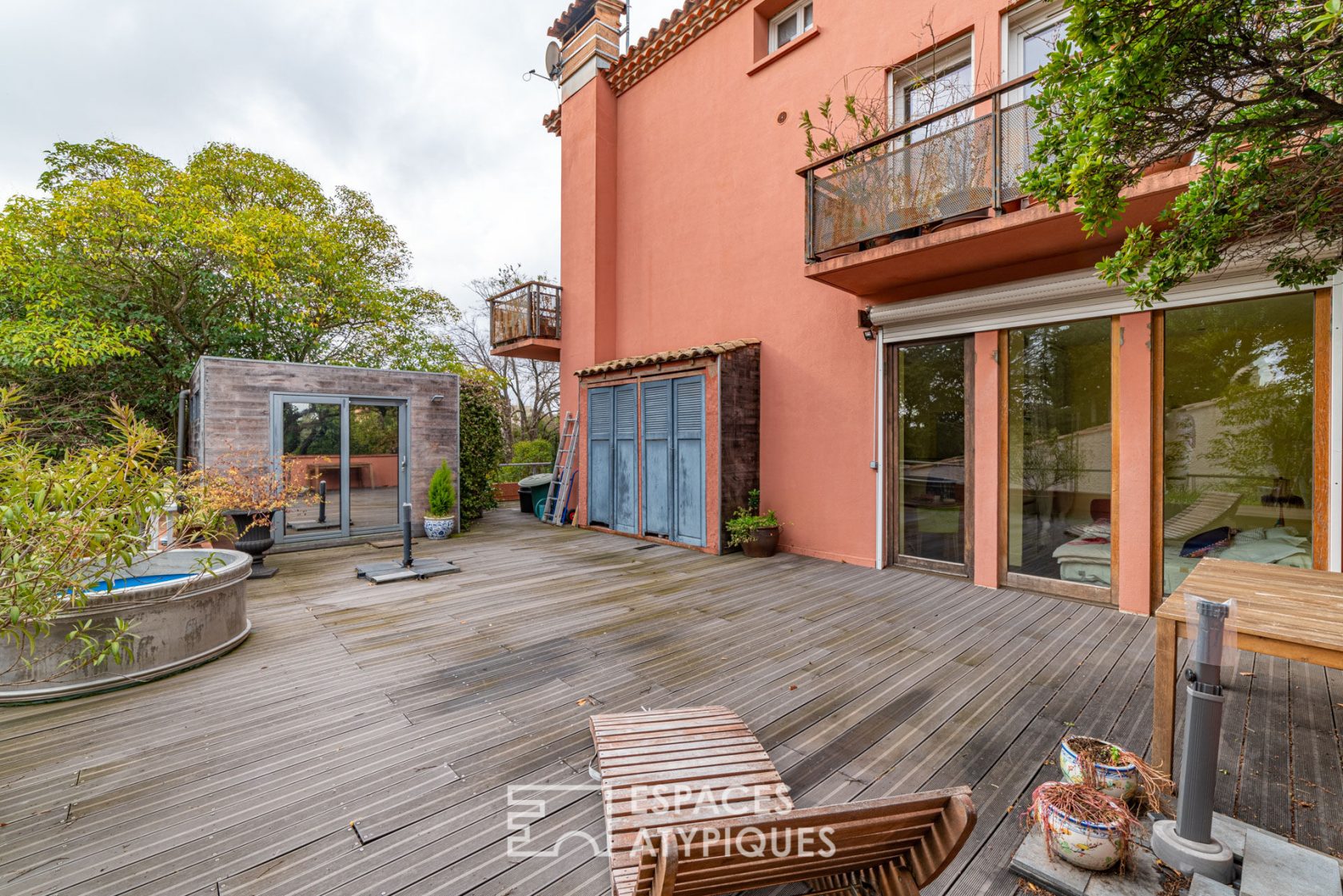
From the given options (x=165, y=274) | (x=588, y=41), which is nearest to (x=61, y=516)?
(x=588, y=41)

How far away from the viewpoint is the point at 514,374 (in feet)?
59.8

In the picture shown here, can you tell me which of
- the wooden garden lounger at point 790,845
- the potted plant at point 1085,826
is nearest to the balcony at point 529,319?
the wooden garden lounger at point 790,845

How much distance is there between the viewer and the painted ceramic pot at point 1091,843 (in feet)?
5.59

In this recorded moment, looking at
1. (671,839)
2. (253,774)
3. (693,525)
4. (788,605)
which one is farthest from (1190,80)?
(693,525)

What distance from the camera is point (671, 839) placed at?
902 millimetres

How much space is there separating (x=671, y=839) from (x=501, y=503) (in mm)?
12343

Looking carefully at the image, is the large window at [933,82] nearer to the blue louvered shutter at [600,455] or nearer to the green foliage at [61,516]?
the blue louvered shutter at [600,455]

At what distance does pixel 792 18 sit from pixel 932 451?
641cm

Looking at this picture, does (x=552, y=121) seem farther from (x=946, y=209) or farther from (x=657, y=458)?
(x=946, y=209)

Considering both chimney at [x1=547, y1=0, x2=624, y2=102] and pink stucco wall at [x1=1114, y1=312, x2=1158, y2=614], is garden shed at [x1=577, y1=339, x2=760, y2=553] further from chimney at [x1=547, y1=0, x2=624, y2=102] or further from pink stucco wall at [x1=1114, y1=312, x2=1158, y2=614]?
chimney at [x1=547, y1=0, x2=624, y2=102]

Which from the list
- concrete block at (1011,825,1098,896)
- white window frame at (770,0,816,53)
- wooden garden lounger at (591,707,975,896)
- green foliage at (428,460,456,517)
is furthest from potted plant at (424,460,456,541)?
concrete block at (1011,825,1098,896)

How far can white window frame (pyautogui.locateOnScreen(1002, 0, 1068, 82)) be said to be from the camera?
5203 millimetres

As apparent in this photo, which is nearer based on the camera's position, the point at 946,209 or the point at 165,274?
the point at 946,209

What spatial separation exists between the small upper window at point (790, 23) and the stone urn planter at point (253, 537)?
29.3ft
